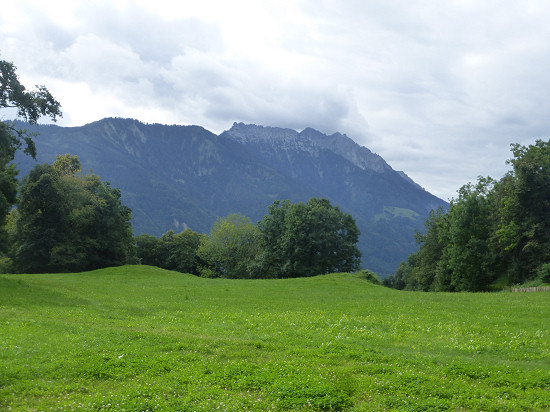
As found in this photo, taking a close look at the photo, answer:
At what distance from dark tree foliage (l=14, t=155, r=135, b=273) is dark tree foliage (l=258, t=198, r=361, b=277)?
2875 cm

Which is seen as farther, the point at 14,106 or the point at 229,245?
the point at 229,245

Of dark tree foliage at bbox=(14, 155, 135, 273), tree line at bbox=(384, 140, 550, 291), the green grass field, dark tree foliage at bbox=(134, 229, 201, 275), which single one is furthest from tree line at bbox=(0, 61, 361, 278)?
the green grass field

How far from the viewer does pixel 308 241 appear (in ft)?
258

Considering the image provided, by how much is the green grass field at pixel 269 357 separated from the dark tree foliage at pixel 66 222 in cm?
3963

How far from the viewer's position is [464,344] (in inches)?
695

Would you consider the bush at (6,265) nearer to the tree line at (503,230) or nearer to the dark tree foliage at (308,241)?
the dark tree foliage at (308,241)

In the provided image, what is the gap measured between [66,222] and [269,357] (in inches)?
2409

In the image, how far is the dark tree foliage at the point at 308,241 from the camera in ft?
258

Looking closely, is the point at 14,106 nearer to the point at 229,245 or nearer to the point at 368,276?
the point at 368,276

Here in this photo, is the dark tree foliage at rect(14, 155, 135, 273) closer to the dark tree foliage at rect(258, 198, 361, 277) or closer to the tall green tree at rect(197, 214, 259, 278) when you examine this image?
the dark tree foliage at rect(258, 198, 361, 277)

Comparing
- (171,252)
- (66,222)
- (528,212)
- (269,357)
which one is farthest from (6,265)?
(528,212)

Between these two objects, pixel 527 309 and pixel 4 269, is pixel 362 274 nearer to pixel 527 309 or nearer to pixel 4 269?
pixel 527 309

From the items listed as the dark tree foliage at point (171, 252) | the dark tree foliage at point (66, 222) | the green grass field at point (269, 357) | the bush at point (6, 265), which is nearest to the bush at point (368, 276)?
the green grass field at point (269, 357)

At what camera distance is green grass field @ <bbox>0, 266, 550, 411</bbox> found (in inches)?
435
